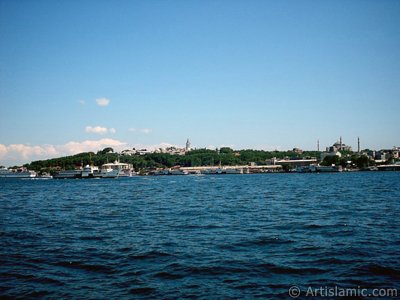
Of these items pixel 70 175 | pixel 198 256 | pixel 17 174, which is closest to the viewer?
pixel 198 256

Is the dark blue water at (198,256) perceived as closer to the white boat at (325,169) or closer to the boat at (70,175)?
the boat at (70,175)

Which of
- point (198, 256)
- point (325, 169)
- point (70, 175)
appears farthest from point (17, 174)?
point (198, 256)

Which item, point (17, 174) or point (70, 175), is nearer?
point (70, 175)

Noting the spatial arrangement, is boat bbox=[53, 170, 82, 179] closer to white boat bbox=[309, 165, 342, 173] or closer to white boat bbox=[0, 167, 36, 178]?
white boat bbox=[0, 167, 36, 178]

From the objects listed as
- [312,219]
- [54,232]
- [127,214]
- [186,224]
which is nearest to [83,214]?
[127,214]

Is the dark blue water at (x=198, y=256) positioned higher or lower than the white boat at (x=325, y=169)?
higher

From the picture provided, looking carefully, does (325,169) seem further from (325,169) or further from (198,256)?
(198,256)

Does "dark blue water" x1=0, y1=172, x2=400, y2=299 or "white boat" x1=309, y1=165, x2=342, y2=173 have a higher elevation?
"dark blue water" x1=0, y1=172, x2=400, y2=299

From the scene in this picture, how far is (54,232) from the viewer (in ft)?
67.9

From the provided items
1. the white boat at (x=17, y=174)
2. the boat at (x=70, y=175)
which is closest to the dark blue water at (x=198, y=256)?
the boat at (x=70, y=175)

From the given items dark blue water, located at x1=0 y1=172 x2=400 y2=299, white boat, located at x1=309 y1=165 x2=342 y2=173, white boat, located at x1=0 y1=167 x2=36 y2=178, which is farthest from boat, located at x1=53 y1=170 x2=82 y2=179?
dark blue water, located at x1=0 y1=172 x2=400 y2=299

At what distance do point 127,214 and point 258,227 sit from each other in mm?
11870

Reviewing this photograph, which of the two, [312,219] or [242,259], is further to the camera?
[312,219]

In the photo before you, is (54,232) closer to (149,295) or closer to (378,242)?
(149,295)
